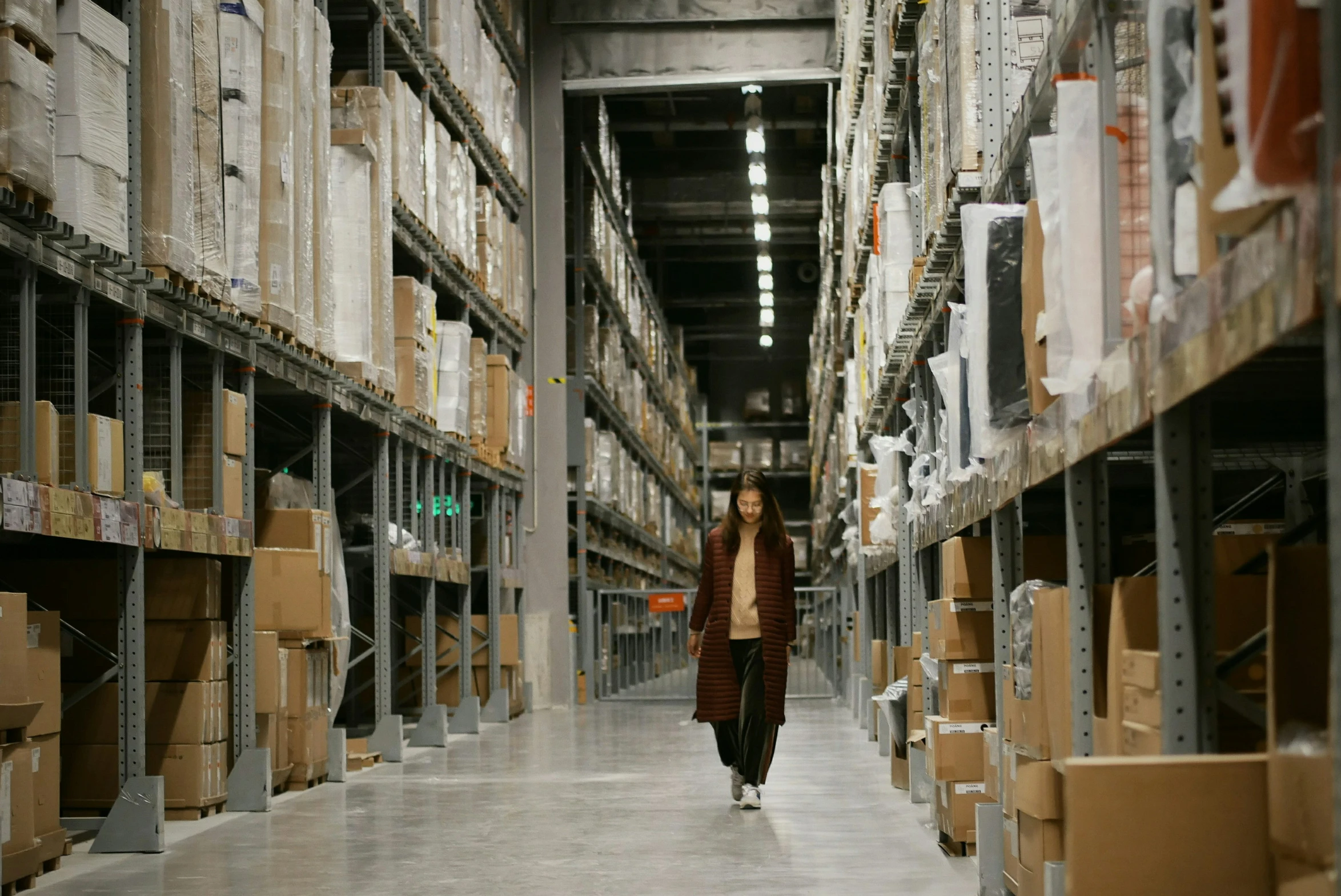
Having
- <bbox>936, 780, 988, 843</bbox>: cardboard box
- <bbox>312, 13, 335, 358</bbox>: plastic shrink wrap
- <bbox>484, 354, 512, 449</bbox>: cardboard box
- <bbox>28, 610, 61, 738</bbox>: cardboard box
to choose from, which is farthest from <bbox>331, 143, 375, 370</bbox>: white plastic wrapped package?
<bbox>936, 780, 988, 843</bbox>: cardboard box

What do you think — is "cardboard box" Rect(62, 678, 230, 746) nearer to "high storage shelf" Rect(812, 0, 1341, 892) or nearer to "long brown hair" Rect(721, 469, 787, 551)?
"long brown hair" Rect(721, 469, 787, 551)

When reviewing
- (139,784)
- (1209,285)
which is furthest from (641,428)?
(1209,285)

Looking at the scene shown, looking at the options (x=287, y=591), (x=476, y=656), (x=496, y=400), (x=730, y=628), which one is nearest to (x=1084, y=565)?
(x=730, y=628)

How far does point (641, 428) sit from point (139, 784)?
50.4 ft

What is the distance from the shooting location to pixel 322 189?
27.2 feet

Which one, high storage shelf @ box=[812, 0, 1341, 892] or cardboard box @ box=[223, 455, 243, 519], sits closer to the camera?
high storage shelf @ box=[812, 0, 1341, 892]

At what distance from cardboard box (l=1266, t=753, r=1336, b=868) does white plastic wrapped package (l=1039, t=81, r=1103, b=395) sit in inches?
45.9

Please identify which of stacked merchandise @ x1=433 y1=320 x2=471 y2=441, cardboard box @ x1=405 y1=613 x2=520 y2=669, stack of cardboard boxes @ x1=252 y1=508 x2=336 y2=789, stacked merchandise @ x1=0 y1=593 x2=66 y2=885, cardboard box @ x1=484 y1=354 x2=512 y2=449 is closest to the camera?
stacked merchandise @ x1=0 y1=593 x2=66 y2=885

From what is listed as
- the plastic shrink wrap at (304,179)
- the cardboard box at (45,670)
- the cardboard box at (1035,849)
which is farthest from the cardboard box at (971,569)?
the plastic shrink wrap at (304,179)

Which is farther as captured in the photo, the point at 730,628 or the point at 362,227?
the point at 362,227

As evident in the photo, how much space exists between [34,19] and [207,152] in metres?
1.64

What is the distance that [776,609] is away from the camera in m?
7.22

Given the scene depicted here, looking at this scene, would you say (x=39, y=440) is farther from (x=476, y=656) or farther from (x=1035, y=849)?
(x=476, y=656)

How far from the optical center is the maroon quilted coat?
7.16 meters
